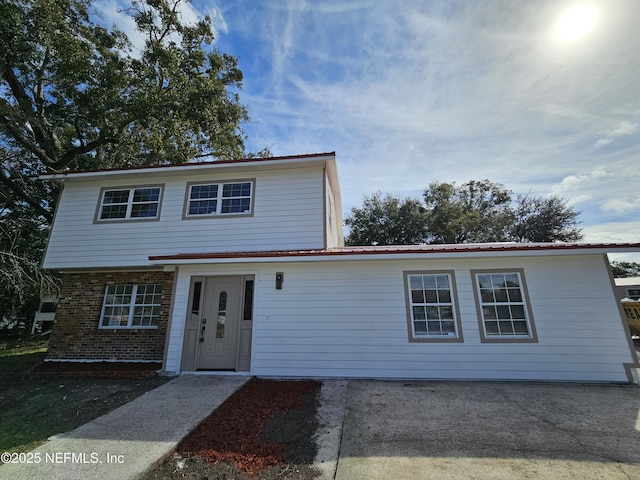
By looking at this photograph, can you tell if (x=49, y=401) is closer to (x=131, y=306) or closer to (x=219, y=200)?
(x=131, y=306)

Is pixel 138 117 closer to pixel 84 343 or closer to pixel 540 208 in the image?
pixel 84 343

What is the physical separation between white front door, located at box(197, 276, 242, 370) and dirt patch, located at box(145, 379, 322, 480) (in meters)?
1.95

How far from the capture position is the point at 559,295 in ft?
21.9

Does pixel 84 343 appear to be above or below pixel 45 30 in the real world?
below

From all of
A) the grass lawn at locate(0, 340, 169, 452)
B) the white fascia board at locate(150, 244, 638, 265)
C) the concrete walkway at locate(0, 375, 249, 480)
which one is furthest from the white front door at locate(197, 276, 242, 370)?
the concrete walkway at locate(0, 375, 249, 480)

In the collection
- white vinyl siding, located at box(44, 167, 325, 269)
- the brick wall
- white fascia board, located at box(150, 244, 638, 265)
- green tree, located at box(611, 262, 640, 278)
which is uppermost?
green tree, located at box(611, 262, 640, 278)

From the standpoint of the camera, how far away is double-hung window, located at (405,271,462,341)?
267 inches

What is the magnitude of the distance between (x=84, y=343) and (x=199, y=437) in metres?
7.39

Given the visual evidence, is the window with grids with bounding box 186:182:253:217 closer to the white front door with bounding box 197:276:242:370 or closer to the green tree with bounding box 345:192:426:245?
the white front door with bounding box 197:276:242:370

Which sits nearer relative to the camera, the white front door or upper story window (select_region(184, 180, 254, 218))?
the white front door

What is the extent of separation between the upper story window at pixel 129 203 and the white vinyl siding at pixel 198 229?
27 centimetres

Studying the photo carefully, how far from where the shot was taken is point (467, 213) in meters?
25.7

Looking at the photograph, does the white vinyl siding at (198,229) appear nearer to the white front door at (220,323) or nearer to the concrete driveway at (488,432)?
the white front door at (220,323)

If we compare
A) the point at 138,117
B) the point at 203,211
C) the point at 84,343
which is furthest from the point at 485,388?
the point at 138,117
